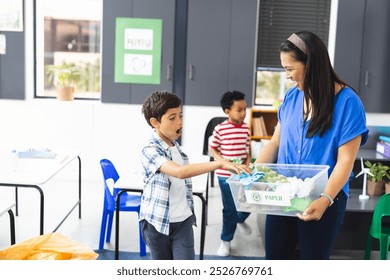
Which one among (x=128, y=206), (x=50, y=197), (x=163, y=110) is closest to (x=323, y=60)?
(x=163, y=110)

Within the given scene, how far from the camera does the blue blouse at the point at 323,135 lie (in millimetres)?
1935

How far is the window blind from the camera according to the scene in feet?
19.9

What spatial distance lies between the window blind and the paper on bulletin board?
2.83m

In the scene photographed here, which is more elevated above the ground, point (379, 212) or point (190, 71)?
point (190, 71)

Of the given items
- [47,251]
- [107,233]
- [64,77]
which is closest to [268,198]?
[47,251]

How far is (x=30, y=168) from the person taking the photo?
3643mm

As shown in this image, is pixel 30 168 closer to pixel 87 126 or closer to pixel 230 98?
pixel 230 98

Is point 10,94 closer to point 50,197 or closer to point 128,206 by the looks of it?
point 50,197

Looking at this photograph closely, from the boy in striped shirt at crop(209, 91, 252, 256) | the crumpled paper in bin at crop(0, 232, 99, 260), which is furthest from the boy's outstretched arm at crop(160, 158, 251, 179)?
the boy in striped shirt at crop(209, 91, 252, 256)

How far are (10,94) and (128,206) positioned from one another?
3213mm

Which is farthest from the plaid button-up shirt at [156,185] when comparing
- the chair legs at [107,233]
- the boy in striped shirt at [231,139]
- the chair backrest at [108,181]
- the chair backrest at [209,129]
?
the chair backrest at [209,129]

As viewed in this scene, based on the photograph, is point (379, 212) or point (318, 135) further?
point (379, 212)

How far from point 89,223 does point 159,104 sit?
2.49 m

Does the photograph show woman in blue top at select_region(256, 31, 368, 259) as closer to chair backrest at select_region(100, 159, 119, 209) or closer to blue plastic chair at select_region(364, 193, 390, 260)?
blue plastic chair at select_region(364, 193, 390, 260)
